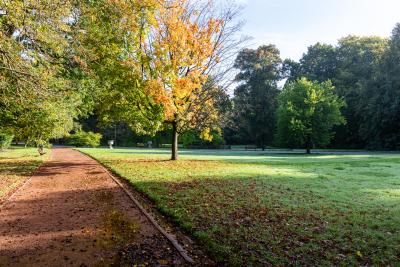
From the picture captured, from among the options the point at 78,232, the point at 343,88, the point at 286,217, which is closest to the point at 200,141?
the point at 343,88

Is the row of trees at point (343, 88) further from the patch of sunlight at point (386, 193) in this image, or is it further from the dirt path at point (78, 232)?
the dirt path at point (78, 232)

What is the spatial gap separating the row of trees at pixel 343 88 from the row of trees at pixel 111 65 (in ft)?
70.8

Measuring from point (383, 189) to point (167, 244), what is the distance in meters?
8.58

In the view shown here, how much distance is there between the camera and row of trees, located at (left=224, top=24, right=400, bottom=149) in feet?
151

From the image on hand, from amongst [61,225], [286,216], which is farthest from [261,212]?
[61,225]

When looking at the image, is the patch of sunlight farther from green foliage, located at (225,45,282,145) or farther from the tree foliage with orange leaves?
green foliage, located at (225,45,282,145)

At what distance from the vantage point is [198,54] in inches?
765

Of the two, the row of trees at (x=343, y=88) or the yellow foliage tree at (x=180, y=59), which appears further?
the row of trees at (x=343, y=88)

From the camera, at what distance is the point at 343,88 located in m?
→ 53.3

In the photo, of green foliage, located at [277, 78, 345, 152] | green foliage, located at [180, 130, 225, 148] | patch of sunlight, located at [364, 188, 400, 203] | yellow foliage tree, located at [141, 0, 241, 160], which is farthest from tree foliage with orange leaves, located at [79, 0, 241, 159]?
green foliage, located at [180, 130, 225, 148]

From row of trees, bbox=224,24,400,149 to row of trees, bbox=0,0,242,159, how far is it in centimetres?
2158

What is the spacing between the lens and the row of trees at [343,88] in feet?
151

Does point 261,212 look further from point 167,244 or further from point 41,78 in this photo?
point 41,78

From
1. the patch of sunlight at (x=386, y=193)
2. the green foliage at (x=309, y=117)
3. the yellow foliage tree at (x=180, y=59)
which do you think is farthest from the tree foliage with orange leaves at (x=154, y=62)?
the green foliage at (x=309, y=117)
